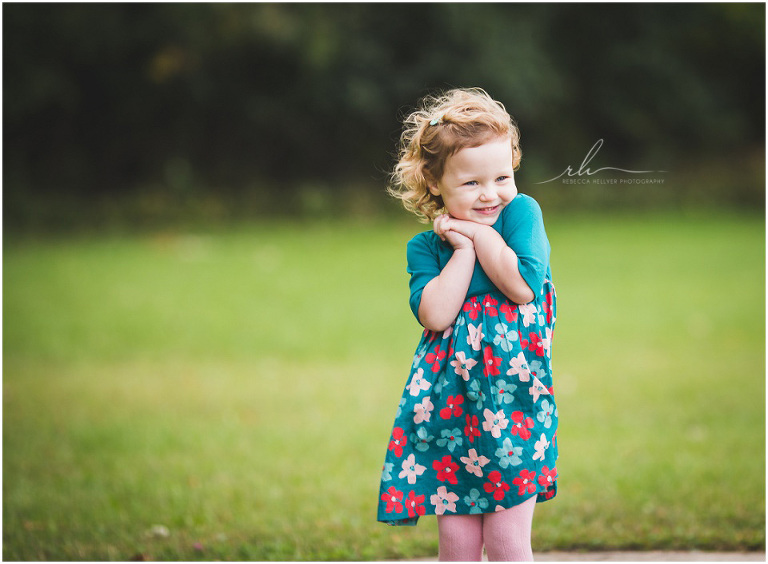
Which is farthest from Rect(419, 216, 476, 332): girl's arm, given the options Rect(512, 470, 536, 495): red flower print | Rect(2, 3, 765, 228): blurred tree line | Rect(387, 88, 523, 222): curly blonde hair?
Rect(2, 3, 765, 228): blurred tree line

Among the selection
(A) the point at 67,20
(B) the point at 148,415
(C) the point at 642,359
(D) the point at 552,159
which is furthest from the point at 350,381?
(A) the point at 67,20

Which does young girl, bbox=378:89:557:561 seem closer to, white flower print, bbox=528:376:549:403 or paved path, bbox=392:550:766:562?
white flower print, bbox=528:376:549:403

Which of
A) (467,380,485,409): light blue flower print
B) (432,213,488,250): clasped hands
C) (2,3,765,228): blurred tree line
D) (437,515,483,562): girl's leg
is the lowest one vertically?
(437,515,483,562): girl's leg

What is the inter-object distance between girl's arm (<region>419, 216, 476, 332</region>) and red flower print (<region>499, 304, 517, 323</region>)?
0.11 metres

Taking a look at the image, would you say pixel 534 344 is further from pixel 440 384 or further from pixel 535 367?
pixel 440 384

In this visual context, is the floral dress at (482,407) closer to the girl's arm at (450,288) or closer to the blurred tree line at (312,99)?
the girl's arm at (450,288)

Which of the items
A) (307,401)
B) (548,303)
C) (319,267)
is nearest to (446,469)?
(548,303)

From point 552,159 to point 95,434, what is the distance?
38.6ft

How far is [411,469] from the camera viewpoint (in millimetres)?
2258

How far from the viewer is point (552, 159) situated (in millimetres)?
15602

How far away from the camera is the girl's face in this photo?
86.8 inches

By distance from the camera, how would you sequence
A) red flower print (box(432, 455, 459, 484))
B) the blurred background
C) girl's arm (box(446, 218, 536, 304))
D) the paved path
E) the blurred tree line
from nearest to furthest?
girl's arm (box(446, 218, 536, 304))
red flower print (box(432, 455, 459, 484))
the paved path
the blurred background
the blurred tree line

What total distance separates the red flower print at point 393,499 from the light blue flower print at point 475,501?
0.58 ft

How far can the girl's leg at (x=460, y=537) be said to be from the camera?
228cm
